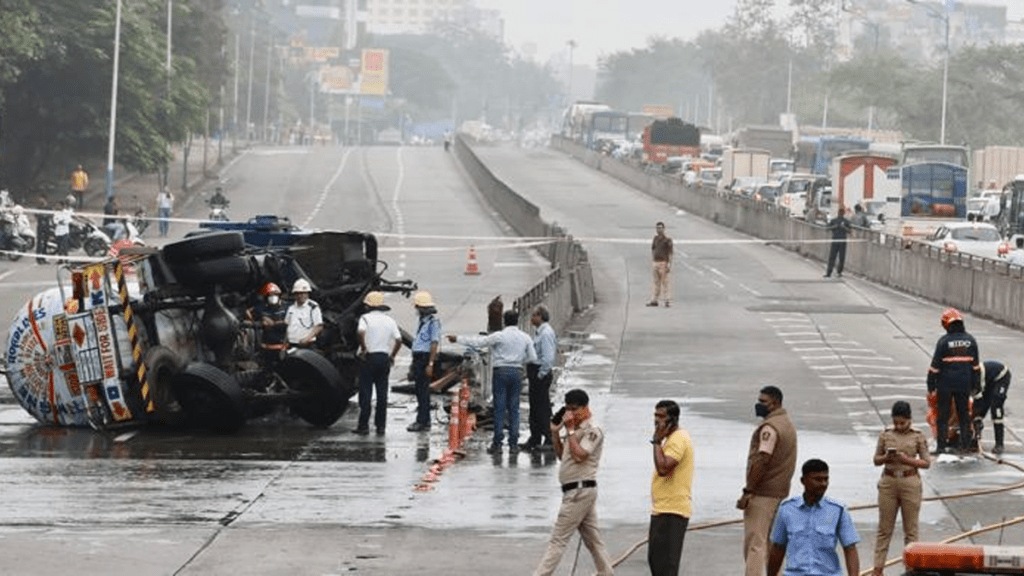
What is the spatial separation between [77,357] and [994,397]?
10.0 m

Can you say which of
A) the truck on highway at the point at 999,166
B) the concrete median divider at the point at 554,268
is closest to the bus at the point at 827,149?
the truck on highway at the point at 999,166

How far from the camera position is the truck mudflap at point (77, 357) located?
26703 mm

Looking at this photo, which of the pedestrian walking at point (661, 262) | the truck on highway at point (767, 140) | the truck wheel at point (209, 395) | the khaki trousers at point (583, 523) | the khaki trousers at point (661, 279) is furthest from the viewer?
the truck on highway at point (767, 140)

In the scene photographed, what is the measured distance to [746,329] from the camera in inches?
1690

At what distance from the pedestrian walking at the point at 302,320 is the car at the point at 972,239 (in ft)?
103

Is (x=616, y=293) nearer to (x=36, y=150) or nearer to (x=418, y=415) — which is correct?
(x=418, y=415)

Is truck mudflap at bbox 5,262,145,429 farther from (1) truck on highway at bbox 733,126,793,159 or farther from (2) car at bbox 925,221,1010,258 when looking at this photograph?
(1) truck on highway at bbox 733,126,793,159

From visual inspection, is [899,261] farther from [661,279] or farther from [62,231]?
[62,231]

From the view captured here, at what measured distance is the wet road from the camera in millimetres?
19562

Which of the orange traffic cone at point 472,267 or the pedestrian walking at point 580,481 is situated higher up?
the pedestrian walking at point 580,481

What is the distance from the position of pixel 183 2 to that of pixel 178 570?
310 feet

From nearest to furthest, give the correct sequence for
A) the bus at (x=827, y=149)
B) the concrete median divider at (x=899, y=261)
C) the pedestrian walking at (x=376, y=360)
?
1. the pedestrian walking at (x=376, y=360)
2. the concrete median divider at (x=899, y=261)
3. the bus at (x=827, y=149)

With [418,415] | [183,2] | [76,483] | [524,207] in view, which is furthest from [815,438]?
[183,2]

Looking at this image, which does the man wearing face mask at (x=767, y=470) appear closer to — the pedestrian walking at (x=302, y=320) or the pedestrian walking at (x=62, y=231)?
the pedestrian walking at (x=302, y=320)
